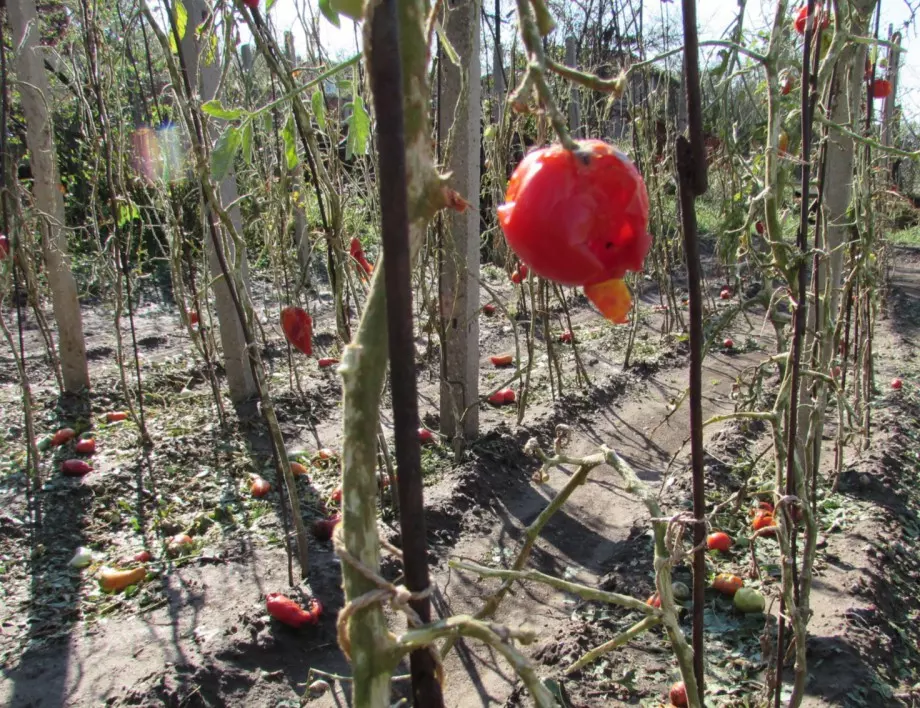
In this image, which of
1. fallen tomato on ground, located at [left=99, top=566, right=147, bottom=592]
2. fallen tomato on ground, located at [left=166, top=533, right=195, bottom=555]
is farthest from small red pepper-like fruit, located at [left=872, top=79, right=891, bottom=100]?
fallen tomato on ground, located at [left=99, top=566, right=147, bottom=592]

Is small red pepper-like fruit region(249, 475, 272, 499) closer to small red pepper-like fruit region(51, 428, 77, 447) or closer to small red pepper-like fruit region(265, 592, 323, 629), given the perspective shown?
small red pepper-like fruit region(265, 592, 323, 629)

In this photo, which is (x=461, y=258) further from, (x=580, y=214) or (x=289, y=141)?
(x=580, y=214)

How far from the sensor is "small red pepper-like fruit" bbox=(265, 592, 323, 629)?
2.31 meters

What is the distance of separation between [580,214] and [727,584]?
2.29 metres

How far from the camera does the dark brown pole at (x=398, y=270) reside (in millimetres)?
439

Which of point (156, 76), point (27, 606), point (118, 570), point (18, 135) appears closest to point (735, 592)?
point (118, 570)

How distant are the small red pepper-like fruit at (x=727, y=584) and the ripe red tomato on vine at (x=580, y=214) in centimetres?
223

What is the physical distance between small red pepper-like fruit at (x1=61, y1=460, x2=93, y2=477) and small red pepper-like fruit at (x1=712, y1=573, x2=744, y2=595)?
285 centimetres

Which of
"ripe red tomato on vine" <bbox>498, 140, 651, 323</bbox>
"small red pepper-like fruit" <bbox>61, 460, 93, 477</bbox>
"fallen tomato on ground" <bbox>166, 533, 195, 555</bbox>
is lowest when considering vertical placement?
"fallen tomato on ground" <bbox>166, 533, 195, 555</bbox>

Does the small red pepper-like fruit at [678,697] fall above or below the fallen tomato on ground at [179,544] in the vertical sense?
below

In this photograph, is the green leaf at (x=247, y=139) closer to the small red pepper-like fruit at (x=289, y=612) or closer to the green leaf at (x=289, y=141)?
the green leaf at (x=289, y=141)

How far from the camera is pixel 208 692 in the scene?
6.77 feet

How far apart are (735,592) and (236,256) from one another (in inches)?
76.5

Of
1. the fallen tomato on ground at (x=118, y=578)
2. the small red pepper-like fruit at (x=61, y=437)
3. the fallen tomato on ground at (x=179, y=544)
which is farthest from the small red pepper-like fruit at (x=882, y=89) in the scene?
the small red pepper-like fruit at (x=61, y=437)
